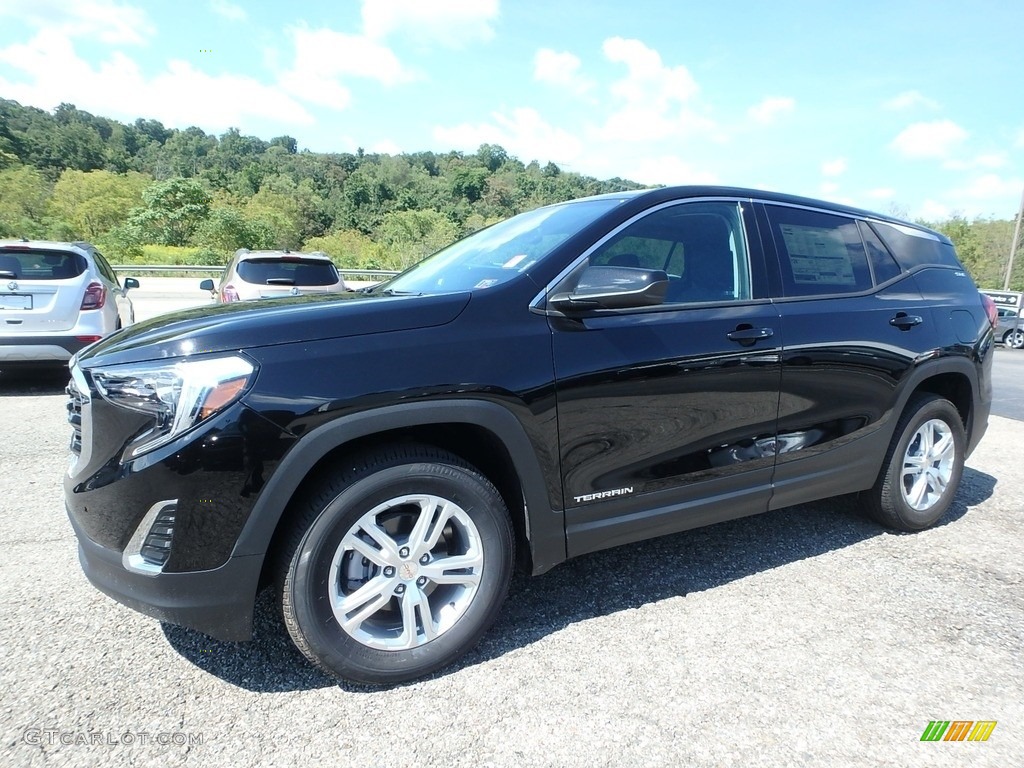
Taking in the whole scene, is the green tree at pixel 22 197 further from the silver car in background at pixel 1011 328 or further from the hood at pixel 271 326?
the silver car in background at pixel 1011 328

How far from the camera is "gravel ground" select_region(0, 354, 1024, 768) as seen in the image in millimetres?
1942

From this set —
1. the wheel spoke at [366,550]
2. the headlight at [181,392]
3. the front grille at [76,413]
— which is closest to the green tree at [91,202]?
the front grille at [76,413]

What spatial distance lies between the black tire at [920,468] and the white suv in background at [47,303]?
7.07m

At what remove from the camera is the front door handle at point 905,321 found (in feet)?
11.0

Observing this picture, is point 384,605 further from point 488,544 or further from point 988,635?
→ point 988,635

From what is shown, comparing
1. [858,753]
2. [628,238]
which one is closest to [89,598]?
[628,238]

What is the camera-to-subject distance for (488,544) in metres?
2.31

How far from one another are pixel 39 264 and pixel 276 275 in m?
2.48

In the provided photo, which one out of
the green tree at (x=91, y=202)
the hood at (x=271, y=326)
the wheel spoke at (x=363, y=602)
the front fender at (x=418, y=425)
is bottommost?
the wheel spoke at (x=363, y=602)

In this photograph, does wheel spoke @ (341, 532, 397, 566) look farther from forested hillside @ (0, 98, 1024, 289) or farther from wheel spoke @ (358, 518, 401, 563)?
forested hillside @ (0, 98, 1024, 289)

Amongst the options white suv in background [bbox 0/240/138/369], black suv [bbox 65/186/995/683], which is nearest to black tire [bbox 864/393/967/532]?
black suv [bbox 65/186/995/683]

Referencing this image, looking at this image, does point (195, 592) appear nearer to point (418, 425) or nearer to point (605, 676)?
point (418, 425)

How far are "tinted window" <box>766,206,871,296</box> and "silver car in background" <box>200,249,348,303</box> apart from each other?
6.19 m

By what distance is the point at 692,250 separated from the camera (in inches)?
114
